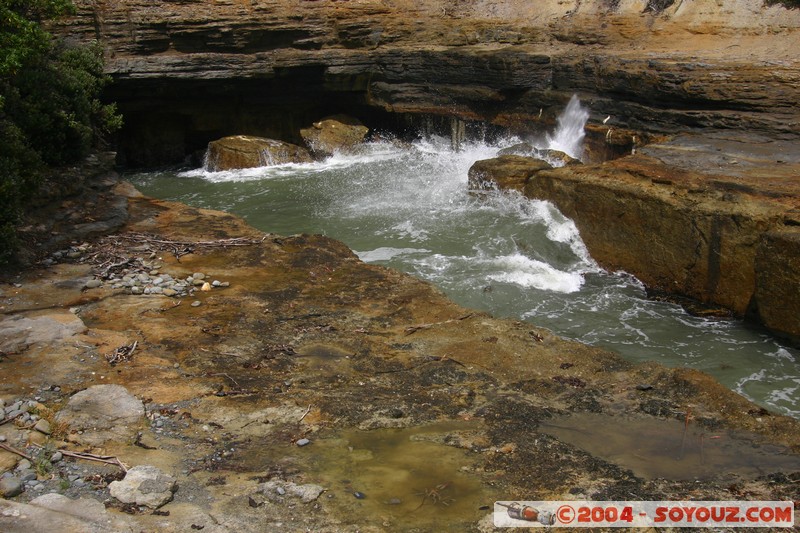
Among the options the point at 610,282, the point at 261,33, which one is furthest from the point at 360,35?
the point at 610,282

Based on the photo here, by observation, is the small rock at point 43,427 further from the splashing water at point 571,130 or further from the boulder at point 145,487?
the splashing water at point 571,130

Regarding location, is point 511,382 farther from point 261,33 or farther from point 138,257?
point 261,33

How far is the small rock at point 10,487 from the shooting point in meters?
4.76

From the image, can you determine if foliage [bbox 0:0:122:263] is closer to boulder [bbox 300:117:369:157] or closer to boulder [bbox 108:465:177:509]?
boulder [bbox 108:465:177:509]

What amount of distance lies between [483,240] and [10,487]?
29.7 ft

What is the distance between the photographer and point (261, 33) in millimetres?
18578

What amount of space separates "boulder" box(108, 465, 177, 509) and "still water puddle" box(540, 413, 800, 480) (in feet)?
9.78

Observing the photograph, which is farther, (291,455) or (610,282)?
(610,282)

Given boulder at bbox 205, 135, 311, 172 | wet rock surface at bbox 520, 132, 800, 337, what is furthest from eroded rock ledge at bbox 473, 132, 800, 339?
boulder at bbox 205, 135, 311, 172

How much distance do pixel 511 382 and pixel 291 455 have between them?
2.44m

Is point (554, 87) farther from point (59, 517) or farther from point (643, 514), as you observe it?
point (59, 517)

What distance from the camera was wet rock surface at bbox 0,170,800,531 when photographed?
5070 mm

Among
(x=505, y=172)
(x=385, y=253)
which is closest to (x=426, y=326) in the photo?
(x=385, y=253)

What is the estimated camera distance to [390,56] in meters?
19.3
